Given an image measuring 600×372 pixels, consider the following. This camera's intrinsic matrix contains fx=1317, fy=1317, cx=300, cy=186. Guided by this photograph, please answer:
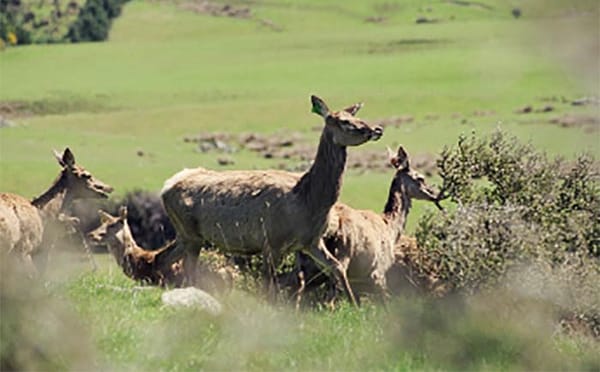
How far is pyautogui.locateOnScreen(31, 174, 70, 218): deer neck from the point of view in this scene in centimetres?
1962

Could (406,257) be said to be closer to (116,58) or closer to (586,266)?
(586,266)

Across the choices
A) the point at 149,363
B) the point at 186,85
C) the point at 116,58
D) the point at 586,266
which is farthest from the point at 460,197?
the point at 116,58

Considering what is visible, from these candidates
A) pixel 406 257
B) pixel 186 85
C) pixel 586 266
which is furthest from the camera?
pixel 186 85

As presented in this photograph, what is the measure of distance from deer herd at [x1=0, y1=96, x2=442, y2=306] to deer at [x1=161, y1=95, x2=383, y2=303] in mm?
13

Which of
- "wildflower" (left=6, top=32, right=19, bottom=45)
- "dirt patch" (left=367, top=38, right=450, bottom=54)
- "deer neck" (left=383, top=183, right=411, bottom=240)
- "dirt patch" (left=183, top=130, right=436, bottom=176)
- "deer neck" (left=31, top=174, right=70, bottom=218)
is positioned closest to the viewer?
"deer neck" (left=31, top=174, right=70, bottom=218)

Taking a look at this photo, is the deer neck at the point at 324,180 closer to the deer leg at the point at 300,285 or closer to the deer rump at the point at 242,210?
the deer rump at the point at 242,210

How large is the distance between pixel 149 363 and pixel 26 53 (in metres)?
106

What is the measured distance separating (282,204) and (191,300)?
2.87 m

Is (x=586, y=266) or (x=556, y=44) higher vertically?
(x=556, y=44)

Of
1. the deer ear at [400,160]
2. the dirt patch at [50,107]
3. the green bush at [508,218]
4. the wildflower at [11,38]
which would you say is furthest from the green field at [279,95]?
the wildflower at [11,38]

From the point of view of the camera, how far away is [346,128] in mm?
16562

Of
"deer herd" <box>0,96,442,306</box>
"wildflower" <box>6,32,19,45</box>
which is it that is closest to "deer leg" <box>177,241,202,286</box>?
"deer herd" <box>0,96,442,306</box>

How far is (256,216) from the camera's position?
1678 centimetres

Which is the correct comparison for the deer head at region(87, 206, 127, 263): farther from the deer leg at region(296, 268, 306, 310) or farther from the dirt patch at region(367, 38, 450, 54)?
the dirt patch at region(367, 38, 450, 54)
